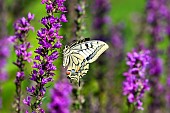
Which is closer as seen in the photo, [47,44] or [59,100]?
[47,44]

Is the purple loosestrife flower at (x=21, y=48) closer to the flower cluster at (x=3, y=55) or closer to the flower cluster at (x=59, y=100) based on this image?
the flower cluster at (x=59, y=100)

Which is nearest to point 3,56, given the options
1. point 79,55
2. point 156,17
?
point 156,17

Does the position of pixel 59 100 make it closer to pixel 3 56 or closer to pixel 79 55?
pixel 79 55

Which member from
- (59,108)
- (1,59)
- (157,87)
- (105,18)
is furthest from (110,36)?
(59,108)

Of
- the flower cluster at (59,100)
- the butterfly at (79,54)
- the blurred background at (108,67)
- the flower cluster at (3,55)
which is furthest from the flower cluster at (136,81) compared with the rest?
the flower cluster at (3,55)

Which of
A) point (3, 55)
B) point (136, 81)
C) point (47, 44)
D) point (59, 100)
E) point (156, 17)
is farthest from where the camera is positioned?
point (156, 17)

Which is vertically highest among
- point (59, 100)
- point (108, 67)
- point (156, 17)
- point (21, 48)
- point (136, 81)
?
point (156, 17)

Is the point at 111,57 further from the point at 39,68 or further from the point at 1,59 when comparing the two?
the point at 39,68
